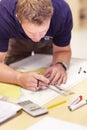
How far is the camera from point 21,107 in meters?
0.96

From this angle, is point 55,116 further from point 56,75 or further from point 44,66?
point 44,66

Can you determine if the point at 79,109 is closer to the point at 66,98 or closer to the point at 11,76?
the point at 66,98

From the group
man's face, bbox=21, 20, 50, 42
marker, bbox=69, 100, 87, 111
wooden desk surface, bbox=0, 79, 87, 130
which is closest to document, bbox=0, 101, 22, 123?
wooden desk surface, bbox=0, 79, 87, 130

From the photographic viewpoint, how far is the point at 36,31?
1.06 meters

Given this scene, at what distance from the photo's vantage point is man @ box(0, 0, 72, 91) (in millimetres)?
1015

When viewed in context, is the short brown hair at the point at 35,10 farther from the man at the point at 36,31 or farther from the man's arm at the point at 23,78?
the man's arm at the point at 23,78

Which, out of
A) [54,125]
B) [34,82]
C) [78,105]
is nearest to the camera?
[54,125]

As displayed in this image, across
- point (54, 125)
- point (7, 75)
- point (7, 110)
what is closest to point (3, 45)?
point (7, 75)

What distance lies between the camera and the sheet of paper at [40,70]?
1.06 m

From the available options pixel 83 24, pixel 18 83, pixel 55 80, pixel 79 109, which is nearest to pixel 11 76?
pixel 18 83

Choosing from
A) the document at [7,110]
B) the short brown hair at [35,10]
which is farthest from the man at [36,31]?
the document at [7,110]

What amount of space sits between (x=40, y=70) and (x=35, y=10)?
38 cm

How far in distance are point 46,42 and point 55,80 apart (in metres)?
0.38

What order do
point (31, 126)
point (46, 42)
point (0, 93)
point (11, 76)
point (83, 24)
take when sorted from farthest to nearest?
1. point (83, 24)
2. point (46, 42)
3. point (11, 76)
4. point (0, 93)
5. point (31, 126)
